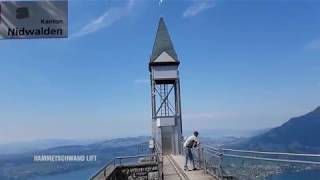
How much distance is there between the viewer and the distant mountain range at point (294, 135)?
107 meters

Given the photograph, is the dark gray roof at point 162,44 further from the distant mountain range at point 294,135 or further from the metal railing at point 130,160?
the distant mountain range at point 294,135

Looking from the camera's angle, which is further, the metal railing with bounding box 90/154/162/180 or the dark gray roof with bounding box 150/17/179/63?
the dark gray roof with bounding box 150/17/179/63

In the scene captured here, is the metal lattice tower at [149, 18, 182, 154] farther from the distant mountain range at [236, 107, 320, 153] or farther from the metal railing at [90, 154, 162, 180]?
the distant mountain range at [236, 107, 320, 153]

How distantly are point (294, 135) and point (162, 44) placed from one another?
96.1 metres

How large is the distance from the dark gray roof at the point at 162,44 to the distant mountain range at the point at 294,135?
6475 cm

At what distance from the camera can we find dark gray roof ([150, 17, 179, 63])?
118ft

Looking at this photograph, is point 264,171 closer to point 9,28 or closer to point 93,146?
point 9,28

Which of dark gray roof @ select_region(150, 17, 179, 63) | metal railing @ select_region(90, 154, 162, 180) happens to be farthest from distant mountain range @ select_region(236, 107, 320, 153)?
metal railing @ select_region(90, 154, 162, 180)

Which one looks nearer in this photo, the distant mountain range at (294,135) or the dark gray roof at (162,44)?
the dark gray roof at (162,44)

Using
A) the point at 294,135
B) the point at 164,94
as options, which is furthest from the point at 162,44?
the point at 294,135

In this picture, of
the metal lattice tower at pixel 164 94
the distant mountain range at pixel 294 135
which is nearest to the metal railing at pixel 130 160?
the metal lattice tower at pixel 164 94

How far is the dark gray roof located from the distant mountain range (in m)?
64.8

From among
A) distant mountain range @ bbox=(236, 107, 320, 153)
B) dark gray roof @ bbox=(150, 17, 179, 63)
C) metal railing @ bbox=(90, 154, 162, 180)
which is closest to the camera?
metal railing @ bbox=(90, 154, 162, 180)

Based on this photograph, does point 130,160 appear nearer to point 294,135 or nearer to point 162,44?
point 162,44
